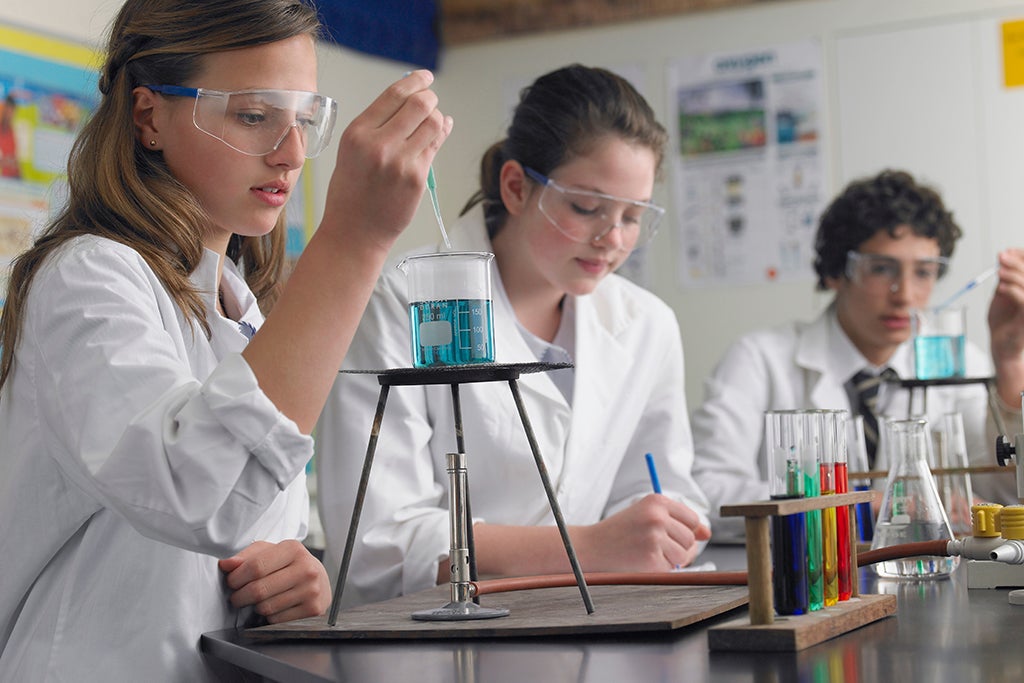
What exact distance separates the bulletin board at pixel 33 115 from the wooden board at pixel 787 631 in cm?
220

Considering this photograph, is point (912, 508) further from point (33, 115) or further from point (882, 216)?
point (33, 115)

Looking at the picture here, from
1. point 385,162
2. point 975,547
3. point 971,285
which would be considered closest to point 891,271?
point 971,285

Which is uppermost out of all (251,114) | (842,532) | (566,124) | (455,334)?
(566,124)

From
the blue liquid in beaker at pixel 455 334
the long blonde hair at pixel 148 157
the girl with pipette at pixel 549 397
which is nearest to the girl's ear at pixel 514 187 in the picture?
the girl with pipette at pixel 549 397

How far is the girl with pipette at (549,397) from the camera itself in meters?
1.76

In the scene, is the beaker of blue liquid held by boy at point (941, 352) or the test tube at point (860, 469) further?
the beaker of blue liquid held by boy at point (941, 352)

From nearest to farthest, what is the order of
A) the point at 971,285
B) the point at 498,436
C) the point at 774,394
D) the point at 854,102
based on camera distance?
the point at 498,436, the point at 971,285, the point at 774,394, the point at 854,102

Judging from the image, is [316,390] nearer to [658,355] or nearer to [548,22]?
[658,355]

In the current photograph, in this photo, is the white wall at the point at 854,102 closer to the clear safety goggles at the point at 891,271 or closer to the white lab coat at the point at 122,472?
the clear safety goggles at the point at 891,271

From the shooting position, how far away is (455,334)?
1.22 m

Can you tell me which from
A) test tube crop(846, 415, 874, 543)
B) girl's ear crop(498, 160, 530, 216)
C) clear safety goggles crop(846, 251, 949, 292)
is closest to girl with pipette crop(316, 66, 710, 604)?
girl's ear crop(498, 160, 530, 216)

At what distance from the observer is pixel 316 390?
3.74 feet

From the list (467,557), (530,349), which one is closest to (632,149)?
(530,349)

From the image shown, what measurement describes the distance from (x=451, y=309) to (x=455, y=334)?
0.03 m
